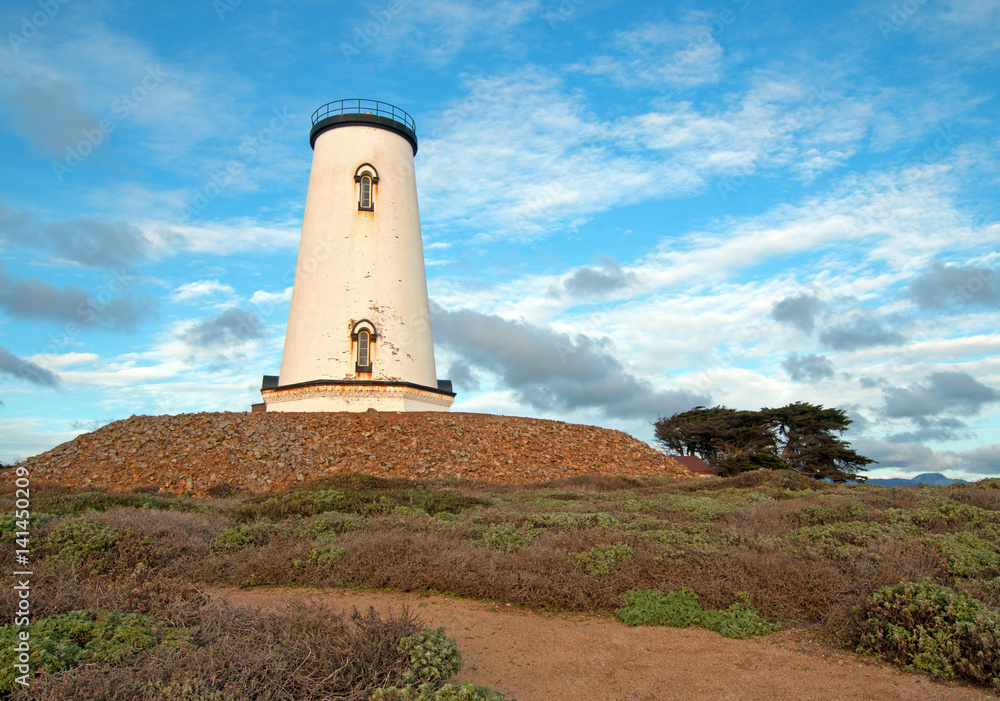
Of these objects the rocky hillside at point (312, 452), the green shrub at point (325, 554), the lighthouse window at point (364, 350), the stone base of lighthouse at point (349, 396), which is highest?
the lighthouse window at point (364, 350)

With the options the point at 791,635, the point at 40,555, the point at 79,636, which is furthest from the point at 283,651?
the point at 40,555

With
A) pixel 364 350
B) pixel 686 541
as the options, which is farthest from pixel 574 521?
pixel 364 350

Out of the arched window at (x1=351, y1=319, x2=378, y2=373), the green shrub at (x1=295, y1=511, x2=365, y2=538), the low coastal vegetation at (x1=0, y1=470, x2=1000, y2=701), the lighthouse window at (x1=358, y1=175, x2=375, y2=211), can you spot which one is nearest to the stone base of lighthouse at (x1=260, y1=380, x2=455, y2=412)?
the arched window at (x1=351, y1=319, x2=378, y2=373)

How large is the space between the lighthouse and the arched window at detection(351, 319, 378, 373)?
0.04 m

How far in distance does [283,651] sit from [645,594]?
4523mm

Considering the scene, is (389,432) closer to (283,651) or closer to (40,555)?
(40,555)

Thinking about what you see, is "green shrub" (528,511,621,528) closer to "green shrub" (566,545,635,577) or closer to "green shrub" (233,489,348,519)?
"green shrub" (566,545,635,577)

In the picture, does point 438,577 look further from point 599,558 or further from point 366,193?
point 366,193

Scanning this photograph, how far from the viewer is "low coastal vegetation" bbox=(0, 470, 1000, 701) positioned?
446 cm

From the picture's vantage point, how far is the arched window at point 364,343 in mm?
26766

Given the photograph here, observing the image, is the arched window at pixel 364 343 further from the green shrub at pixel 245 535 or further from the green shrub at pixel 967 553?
the green shrub at pixel 967 553

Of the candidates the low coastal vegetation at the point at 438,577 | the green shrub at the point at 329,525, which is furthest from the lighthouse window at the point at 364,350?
the green shrub at the point at 329,525

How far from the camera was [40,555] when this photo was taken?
29.7ft

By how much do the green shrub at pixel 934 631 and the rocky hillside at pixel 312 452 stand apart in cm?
1656
